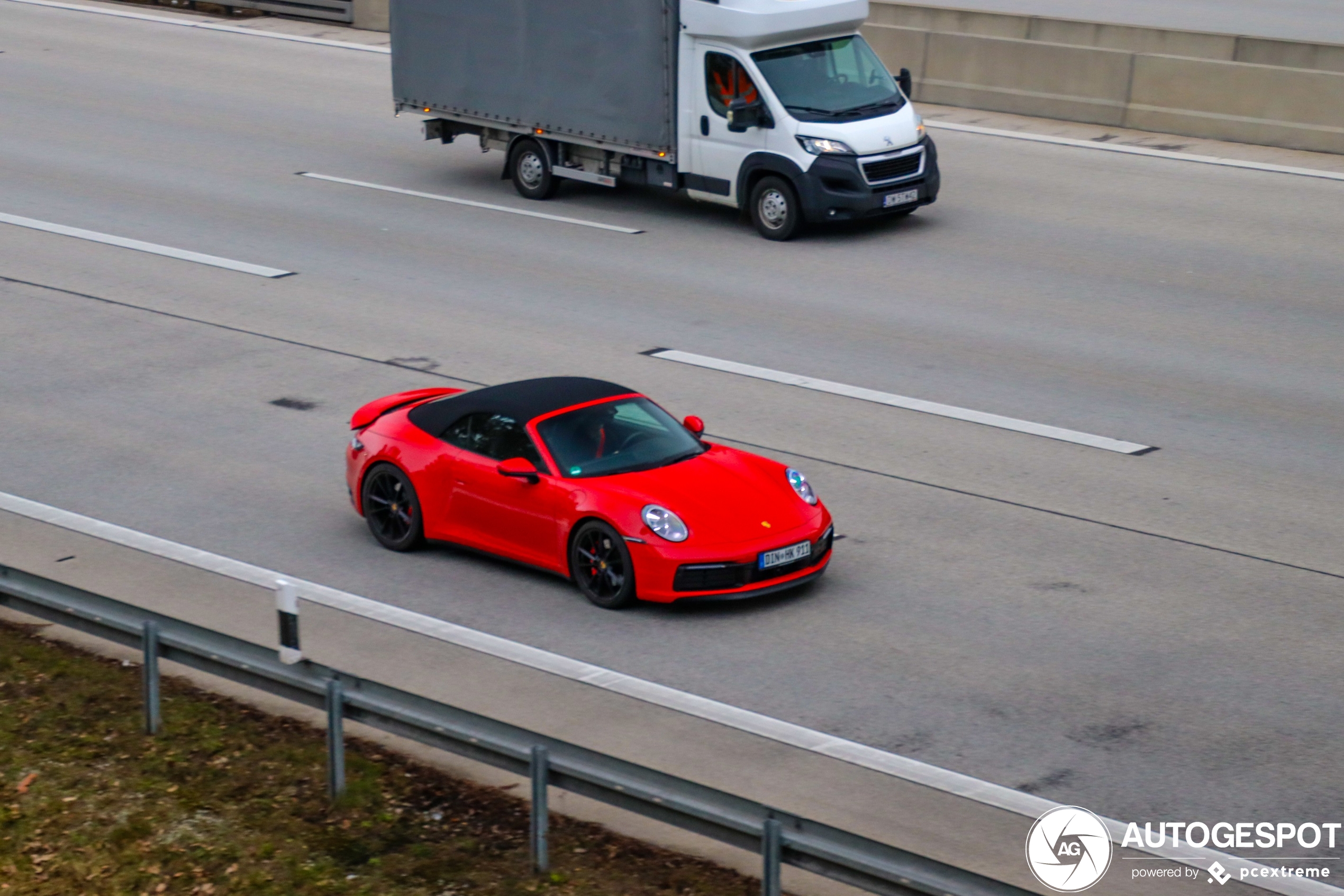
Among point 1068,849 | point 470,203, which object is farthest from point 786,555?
point 470,203

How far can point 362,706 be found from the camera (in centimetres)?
797

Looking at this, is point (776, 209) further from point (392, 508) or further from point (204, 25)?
point (204, 25)

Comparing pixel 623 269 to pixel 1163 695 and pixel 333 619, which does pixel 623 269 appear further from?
pixel 1163 695

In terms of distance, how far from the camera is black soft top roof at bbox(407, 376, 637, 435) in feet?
37.0

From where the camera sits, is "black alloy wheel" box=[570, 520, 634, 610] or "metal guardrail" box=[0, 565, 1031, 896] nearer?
"metal guardrail" box=[0, 565, 1031, 896]

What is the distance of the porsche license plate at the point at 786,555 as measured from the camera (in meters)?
10.5

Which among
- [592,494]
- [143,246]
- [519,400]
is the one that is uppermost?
[519,400]

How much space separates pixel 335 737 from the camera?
8000 millimetres

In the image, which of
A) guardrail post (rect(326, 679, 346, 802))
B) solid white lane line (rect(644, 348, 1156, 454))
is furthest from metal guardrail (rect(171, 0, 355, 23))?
guardrail post (rect(326, 679, 346, 802))

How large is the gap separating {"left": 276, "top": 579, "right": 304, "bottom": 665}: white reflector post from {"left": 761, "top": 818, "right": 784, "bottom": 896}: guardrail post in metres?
2.70

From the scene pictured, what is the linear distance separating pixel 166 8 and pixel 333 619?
28249 millimetres

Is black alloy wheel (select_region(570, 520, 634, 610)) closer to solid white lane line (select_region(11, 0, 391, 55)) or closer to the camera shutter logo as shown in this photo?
the camera shutter logo

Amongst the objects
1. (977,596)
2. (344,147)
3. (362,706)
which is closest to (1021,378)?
(977,596)

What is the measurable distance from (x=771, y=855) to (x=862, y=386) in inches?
349
